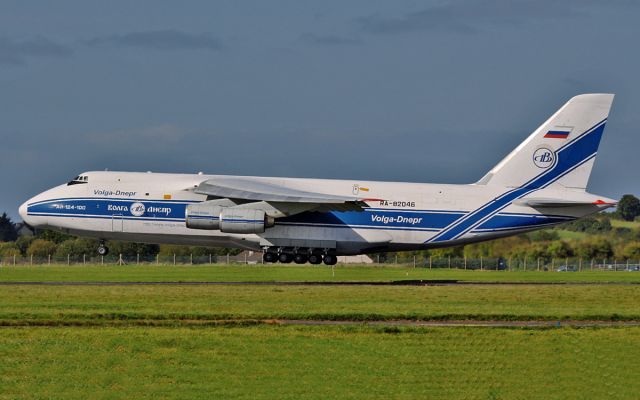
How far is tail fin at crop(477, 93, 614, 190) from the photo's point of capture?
4288 cm

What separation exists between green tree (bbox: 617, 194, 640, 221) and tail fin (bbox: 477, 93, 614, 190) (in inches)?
2370

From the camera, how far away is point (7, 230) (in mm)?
95812

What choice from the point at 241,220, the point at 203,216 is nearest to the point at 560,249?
the point at 241,220

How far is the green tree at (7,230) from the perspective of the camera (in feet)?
310

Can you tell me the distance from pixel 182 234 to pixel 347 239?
261 inches

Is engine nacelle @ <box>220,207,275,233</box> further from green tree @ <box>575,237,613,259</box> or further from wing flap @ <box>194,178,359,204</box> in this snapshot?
green tree @ <box>575,237,613,259</box>

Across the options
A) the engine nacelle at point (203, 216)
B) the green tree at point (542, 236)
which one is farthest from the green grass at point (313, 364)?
the green tree at point (542, 236)

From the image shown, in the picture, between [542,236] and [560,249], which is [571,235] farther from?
[560,249]

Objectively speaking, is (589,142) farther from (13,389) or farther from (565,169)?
(13,389)

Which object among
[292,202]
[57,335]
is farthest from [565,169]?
[57,335]

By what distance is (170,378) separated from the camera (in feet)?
51.7

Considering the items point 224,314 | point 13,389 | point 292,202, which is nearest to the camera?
point 13,389

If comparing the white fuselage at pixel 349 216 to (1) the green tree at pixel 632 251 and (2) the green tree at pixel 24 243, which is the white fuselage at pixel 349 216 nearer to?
(1) the green tree at pixel 632 251

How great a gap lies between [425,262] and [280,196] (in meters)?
23.3
